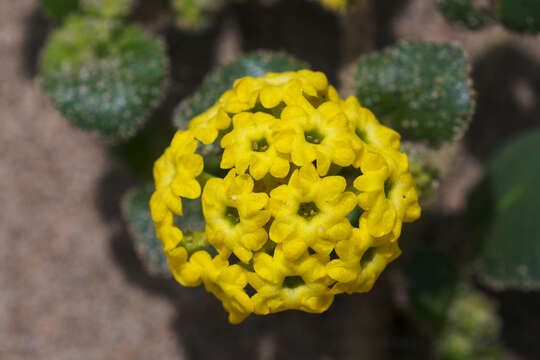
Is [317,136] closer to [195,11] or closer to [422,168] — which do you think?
[422,168]

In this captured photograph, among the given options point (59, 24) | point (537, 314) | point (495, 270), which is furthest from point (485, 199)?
point (59, 24)

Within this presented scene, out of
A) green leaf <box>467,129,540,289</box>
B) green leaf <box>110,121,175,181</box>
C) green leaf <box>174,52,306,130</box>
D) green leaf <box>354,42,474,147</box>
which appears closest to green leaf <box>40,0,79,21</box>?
green leaf <box>110,121,175,181</box>

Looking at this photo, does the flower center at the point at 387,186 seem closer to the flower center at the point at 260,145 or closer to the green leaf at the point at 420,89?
the flower center at the point at 260,145

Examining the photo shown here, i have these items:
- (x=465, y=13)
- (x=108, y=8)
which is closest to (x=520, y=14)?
(x=465, y=13)

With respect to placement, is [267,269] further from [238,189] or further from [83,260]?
[83,260]

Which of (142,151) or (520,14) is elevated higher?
(520,14)

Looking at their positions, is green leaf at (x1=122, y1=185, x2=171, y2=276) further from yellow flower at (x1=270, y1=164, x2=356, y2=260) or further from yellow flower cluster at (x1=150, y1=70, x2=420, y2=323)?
yellow flower at (x1=270, y1=164, x2=356, y2=260)
